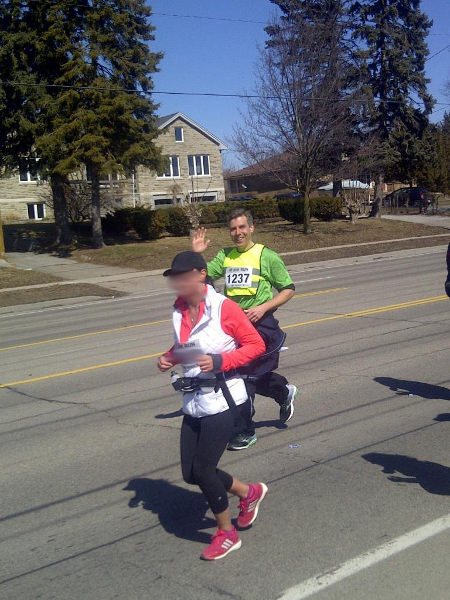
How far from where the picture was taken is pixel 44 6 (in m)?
31.0

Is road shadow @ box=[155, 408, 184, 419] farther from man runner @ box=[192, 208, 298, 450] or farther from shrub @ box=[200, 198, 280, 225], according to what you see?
shrub @ box=[200, 198, 280, 225]

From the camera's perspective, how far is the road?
4.01 meters

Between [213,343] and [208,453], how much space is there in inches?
25.5

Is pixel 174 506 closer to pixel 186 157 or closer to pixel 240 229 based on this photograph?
pixel 240 229

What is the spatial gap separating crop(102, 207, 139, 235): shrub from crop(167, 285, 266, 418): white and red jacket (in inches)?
1339

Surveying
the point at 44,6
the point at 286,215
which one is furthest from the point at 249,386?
the point at 286,215

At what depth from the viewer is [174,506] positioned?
16.7 feet

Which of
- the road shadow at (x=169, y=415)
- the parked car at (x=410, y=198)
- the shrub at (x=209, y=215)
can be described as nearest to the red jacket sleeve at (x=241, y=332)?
the road shadow at (x=169, y=415)

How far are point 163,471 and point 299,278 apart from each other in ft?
56.7

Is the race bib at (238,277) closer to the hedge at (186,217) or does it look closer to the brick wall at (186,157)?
the hedge at (186,217)

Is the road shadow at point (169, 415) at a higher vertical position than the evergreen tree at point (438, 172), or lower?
lower

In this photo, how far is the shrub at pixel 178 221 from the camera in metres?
36.3

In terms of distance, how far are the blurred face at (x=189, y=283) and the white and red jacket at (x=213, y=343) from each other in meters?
0.09

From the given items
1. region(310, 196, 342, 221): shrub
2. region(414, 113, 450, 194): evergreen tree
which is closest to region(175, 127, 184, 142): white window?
region(414, 113, 450, 194): evergreen tree
